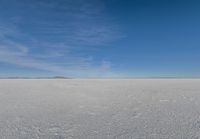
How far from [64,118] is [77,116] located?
0.29 m

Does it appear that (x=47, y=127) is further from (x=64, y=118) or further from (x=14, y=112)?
(x=14, y=112)

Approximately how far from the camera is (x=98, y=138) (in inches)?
110

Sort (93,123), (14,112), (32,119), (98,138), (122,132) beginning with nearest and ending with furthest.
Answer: (98,138) < (122,132) < (93,123) < (32,119) < (14,112)

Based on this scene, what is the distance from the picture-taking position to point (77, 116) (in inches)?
164

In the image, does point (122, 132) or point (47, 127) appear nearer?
point (122, 132)

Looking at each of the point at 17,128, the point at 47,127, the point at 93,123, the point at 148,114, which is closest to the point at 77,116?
the point at 93,123

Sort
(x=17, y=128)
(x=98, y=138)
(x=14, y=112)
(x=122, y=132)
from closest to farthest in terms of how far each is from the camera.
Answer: (x=98, y=138) → (x=122, y=132) → (x=17, y=128) → (x=14, y=112)

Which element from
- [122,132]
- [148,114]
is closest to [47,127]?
[122,132]

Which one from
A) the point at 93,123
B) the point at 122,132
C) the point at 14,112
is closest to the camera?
the point at 122,132

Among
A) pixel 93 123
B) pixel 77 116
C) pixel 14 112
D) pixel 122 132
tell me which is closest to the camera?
pixel 122 132

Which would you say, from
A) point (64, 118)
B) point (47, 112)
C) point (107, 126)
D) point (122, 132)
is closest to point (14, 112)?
point (47, 112)

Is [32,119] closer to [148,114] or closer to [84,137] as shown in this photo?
[84,137]

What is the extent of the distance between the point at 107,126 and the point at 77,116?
99 cm

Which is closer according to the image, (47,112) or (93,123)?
(93,123)
